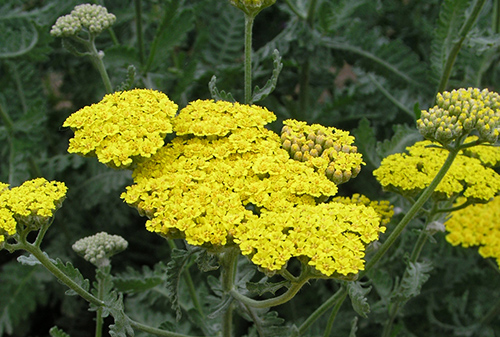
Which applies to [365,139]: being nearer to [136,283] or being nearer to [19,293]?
[136,283]

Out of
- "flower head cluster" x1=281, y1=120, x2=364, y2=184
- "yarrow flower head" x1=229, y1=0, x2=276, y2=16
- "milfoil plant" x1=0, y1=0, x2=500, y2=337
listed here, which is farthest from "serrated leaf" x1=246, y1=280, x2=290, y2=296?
"yarrow flower head" x1=229, y1=0, x2=276, y2=16

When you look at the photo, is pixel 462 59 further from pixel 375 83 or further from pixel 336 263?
pixel 336 263

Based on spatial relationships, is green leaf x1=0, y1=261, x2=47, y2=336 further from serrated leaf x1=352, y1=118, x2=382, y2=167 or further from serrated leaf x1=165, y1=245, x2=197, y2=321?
serrated leaf x1=352, y1=118, x2=382, y2=167

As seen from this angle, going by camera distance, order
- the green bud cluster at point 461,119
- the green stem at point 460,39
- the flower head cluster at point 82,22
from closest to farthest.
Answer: the green bud cluster at point 461,119 → the flower head cluster at point 82,22 → the green stem at point 460,39

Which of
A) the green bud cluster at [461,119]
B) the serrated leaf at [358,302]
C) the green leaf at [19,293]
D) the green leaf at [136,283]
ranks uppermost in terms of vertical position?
the green bud cluster at [461,119]

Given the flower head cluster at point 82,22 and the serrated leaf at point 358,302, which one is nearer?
the serrated leaf at point 358,302

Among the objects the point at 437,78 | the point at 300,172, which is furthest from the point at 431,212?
the point at 437,78

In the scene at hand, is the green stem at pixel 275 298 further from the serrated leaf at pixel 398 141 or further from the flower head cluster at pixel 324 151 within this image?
the serrated leaf at pixel 398 141

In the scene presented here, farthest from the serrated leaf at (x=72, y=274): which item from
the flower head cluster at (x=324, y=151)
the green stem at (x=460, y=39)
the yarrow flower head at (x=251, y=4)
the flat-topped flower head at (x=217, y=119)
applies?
the green stem at (x=460, y=39)

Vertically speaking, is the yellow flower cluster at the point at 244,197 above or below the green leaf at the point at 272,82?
below
